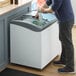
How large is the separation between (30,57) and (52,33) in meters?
0.49

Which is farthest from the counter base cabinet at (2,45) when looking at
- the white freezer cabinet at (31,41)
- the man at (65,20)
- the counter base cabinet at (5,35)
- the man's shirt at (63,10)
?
the man's shirt at (63,10)

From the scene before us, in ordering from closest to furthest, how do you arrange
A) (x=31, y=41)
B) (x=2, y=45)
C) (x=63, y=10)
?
1. (x=63, y=10)
2. (x=31, y=41)
3. (x=2, y=45)

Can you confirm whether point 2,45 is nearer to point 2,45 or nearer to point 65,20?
point 2,45

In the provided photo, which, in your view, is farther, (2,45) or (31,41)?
(2,45)

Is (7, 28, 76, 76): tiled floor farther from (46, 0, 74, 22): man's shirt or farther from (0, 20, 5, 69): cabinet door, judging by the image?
(46, 0, 74, 22): man's shirt

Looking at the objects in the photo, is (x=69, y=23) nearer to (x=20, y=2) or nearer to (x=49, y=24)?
(x=49, y=24)

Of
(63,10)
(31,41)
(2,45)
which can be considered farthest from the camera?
(2,45)

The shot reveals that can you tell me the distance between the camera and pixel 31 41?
308cm

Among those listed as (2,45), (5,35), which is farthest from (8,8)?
(2,45)

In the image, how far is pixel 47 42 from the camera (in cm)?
320

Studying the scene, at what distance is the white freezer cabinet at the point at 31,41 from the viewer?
120 inches

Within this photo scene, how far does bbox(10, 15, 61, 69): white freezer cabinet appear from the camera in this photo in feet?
9.98

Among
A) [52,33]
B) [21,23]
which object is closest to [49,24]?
[52,33]

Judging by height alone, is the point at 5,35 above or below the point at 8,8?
below
